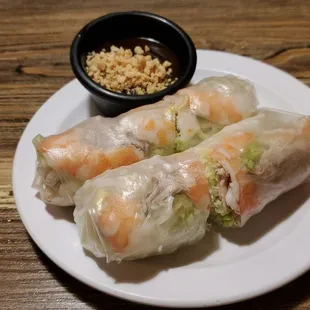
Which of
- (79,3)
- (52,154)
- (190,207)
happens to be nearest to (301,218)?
(190,207)

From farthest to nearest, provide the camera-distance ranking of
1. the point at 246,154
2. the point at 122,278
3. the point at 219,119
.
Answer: the point at 219,119, the point at 246,154, the point at 122,278

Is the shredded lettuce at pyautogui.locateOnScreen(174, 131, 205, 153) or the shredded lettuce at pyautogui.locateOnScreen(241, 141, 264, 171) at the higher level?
the shredded lettuce at pyautogui.locateOnScreen(241, 141, 264, 171)

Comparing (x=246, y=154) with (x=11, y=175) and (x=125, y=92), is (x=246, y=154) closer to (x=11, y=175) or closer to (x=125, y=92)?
(x=125, y=92)

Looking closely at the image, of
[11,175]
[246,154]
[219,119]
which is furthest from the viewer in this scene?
[11,175]

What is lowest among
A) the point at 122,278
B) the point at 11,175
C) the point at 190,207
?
the point at 11,175

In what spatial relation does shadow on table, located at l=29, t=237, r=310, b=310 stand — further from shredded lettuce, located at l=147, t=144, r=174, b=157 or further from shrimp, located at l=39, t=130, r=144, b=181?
shredded lettuce, located at l=147, t=144, r=174, b=157

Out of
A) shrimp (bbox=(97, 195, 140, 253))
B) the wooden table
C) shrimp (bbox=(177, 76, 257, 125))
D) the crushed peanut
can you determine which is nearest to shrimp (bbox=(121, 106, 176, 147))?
shrimp (bbox=(177, 76, 257, 125))

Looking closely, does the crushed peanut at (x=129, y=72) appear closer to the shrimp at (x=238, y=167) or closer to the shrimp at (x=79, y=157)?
the shrimp at (x=79, y=157)

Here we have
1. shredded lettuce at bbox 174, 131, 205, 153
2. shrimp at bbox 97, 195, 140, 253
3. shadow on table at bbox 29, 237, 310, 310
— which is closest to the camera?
shrimp at bbox 97, 195, 140, 253
